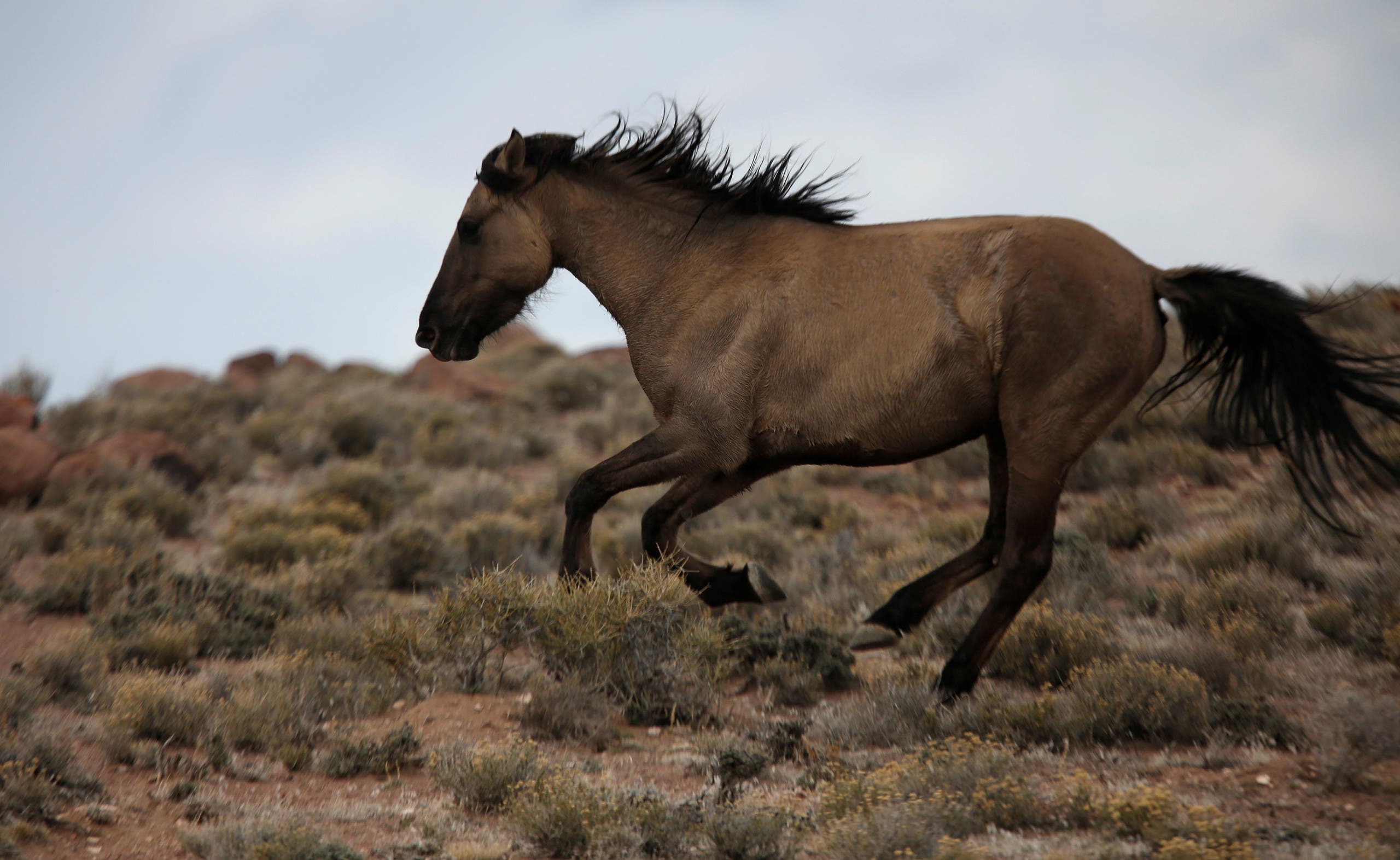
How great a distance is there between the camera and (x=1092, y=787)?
4.92 meters

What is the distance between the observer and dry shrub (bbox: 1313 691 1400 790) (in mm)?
4809

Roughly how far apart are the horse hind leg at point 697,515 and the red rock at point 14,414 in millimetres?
11833

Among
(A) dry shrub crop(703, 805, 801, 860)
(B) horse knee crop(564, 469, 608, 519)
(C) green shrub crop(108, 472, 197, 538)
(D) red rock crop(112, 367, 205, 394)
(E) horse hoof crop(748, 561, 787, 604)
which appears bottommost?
(A) dry shrub crop(703, 805, 801, 860)

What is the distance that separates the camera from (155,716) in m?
6.41

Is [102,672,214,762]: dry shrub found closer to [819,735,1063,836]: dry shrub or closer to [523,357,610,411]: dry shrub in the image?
[819,735,1063,836]: dry shrub

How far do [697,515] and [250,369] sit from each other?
1028 inches

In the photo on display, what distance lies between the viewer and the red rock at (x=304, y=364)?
3028 cm

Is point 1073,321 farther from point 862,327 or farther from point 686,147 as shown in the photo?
point 686,147

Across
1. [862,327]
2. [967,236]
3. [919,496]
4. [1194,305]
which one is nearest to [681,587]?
[862,327]

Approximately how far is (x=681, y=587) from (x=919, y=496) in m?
7.48

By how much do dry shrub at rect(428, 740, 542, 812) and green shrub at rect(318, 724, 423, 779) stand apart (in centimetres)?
46

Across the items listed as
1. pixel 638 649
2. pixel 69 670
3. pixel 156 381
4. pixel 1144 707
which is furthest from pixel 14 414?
pixel 1144 707

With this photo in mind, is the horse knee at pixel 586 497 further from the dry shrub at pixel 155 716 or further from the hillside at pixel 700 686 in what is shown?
the dry shrub at pixel 155 716

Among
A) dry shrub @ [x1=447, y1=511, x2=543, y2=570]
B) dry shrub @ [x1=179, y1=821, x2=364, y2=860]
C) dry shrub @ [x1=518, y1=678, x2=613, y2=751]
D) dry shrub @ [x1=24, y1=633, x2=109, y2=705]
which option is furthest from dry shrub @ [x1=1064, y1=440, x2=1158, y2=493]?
dry shrub @ [x1=179, y1=821, x2=364, y2=860]
